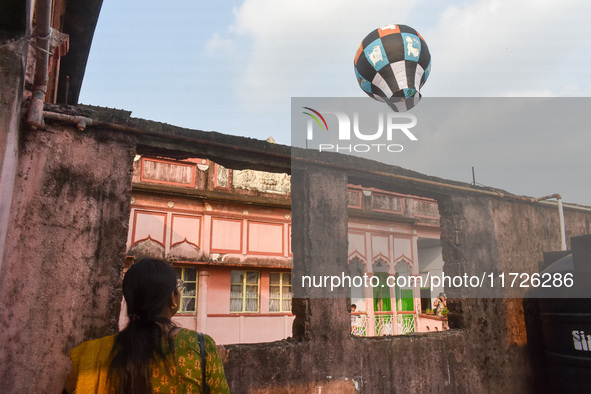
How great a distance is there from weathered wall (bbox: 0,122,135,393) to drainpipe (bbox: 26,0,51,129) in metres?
0.17

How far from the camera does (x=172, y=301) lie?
1865 mm

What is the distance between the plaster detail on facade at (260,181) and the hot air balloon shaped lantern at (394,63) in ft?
29.9

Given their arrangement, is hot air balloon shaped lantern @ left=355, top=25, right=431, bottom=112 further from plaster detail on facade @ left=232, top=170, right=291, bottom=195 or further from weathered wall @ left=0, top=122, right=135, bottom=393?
plaster detail on facade @ left=232, top=170, right=291, bottom=195

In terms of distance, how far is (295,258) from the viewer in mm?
4539

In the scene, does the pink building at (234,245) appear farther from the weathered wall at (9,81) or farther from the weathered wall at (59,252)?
the weathered wall at (9,81)

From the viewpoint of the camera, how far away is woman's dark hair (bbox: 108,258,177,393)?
1.69 meters

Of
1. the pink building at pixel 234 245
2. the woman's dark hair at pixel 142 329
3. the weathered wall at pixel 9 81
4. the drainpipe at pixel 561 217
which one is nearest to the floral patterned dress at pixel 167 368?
the woman's dark hair at pixel 142 329

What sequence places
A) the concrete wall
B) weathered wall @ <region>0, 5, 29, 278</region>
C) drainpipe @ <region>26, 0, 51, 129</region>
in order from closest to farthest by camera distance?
1. weathered wall @ <region>0, 5, 29, 278</region>
2. drainpipe @ <region>26, 0, 51, 129</region>
3. the concrete wall

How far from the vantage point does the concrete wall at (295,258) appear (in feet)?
10.6

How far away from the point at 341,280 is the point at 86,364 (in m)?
3.09

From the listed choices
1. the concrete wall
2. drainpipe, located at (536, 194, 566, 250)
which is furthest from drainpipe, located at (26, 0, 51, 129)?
drainpipe, located at (536, 194, 566, 250)

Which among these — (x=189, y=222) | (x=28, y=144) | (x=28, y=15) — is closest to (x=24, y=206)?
(x=28, y=144)

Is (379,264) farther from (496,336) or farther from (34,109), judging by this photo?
(34,109)

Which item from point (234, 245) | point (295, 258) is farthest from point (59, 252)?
point (234, 245)
